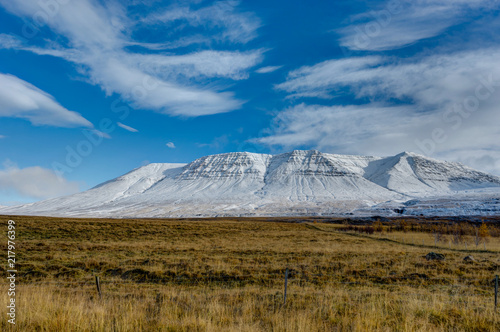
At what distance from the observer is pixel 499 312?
8805mm

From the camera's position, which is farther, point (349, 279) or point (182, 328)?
point (349, 279)

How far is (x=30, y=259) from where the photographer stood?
58.7 feet

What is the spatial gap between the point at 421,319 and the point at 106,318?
327 inches

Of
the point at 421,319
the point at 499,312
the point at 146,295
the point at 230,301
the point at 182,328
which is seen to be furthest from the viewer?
the point at 146,295

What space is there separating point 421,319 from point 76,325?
8626 millimetres

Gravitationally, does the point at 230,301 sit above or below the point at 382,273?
above

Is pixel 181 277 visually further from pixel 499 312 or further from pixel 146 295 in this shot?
pixel 499 312

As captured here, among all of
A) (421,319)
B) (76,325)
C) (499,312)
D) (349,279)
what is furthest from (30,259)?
(499,312)

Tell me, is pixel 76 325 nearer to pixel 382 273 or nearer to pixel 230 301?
pixel 230 301

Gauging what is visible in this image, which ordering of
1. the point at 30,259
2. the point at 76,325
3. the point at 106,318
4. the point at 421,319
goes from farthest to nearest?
the point at 30,259 → the point at 421,319 → the point at 106,318 → the point at 76,325

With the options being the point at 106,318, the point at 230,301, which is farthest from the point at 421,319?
the point at 106,318

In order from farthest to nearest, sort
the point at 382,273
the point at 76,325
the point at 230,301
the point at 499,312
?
the point at 382,273 → the point at 230,301 → the point at 499,312 → the point at 76,325

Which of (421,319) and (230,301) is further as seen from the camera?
(230,301)

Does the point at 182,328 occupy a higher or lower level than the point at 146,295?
higher
